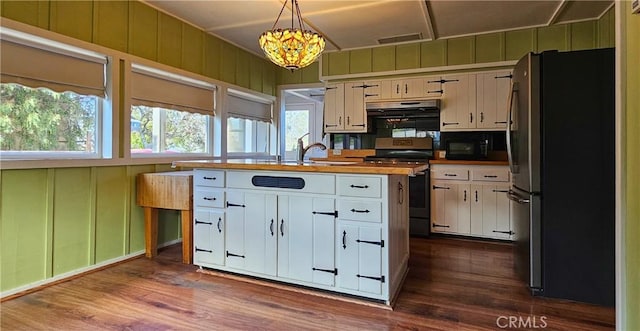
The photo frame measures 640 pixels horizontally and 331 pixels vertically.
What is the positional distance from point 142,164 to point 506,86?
3969mm

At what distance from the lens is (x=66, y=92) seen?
8.79ft

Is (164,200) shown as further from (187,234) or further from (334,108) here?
(334,108)

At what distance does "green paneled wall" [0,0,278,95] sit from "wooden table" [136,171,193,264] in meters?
1.19

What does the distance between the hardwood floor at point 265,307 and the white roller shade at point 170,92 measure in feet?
5.29

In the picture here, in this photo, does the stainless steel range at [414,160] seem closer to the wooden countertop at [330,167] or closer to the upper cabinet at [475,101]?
the upper cabinet at [475,101]

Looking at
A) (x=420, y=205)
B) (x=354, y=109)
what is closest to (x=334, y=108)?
(x=354, y=109)

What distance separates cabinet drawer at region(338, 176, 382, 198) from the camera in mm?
2168

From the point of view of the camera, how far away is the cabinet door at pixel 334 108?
4.75 meters

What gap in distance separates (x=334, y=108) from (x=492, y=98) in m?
1.95

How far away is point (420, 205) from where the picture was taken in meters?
4.09

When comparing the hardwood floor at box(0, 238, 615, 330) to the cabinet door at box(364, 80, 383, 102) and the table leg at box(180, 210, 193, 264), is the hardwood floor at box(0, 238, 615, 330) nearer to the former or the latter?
the table leg at box(180, 210, 193, 264)

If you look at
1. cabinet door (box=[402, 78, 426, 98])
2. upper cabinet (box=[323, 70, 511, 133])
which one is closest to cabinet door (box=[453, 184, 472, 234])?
Answer: upper cabinet (box=[323, 70, 511, 133])

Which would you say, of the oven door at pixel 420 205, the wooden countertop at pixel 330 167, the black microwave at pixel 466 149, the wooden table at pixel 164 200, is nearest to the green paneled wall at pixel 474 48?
the black microwave at pixel 466 149

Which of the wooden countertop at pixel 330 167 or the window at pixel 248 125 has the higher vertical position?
the window at pixel 248 125
